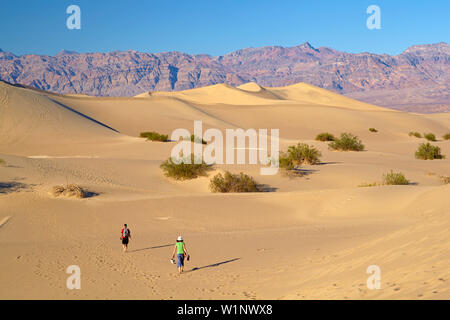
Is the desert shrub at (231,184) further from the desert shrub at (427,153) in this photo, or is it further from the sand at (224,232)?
the desert shrub at (427,153)

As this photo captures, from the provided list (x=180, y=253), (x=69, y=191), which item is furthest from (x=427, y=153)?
(x=180, y=253)

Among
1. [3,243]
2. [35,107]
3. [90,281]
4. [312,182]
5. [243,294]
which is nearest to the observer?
[243,294]

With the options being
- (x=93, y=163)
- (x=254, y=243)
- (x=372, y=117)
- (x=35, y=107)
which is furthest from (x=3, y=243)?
(x=372, y=117)

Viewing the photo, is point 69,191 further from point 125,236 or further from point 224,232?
point 224,232

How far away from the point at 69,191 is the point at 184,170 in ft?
20.1

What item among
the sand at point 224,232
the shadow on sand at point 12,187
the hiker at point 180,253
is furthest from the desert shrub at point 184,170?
the hiker at point 180,253

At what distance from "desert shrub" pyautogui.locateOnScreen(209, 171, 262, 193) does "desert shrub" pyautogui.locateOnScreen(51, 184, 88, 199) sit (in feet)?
18.0

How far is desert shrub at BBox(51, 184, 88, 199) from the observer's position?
14.4 m

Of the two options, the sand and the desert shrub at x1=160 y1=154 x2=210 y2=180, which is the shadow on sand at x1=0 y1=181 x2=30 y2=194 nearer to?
the sand

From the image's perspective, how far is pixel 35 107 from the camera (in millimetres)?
41094

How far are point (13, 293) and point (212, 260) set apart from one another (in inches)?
160

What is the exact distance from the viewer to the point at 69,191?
14.6 metres

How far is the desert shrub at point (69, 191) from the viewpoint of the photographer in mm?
14438
